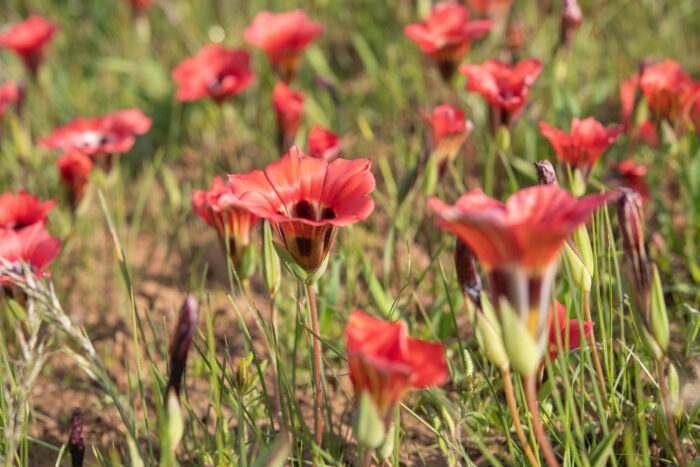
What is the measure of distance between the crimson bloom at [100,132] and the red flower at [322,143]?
0.84m

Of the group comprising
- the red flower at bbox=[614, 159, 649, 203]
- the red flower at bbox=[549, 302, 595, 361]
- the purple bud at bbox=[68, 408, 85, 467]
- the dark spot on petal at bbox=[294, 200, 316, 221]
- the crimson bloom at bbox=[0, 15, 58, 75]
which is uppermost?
the crimson bloom at bbox=[0, 15, 58, 75]

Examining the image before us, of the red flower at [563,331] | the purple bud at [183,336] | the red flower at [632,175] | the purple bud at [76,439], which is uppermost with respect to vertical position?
the purple bud at [183,336]

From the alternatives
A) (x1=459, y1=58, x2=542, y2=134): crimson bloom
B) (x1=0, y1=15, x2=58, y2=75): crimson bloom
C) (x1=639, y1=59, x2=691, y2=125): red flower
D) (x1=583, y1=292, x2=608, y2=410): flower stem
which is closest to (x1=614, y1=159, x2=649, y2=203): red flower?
(x1=639, y1=59, x2=691, y2=125): red flower

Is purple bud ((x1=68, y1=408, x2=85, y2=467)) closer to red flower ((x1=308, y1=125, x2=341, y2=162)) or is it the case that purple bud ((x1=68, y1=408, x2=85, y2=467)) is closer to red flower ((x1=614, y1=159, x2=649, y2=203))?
red flower ((x1=308, y1=125, x2=341, y2=162))

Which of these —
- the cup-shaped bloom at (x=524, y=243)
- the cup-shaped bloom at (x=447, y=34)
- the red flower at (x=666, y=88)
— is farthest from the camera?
the cup-shaped bloom at (x=447, y=34)

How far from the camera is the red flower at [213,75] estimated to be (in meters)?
2.70

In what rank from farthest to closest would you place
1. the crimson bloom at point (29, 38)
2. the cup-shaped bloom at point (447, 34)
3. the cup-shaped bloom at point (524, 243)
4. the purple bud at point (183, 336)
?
1. the crimson bloom at point (29, 38)
2. the cup-shaped bloom at point (447, 34)
3. the purple bud at point (183, 336)
4. the cup-shaped bloom at point (524, 243)

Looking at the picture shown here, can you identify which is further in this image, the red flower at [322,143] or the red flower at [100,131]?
the red flower at [100,131]

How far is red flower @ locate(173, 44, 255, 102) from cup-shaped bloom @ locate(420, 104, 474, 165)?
96cm

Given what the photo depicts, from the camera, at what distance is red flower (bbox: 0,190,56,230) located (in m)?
1.91

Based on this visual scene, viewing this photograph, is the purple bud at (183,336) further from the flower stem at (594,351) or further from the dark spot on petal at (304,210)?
the flower stem at (594,351)

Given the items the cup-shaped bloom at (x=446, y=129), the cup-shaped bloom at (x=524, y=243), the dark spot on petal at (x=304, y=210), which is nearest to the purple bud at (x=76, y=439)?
the dark spot on petal at (x=304, y=210)

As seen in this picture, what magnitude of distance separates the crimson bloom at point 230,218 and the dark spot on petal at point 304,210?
224mm

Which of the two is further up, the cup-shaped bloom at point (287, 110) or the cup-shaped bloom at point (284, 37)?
the cup-shaped bloom at point (284, 37)
